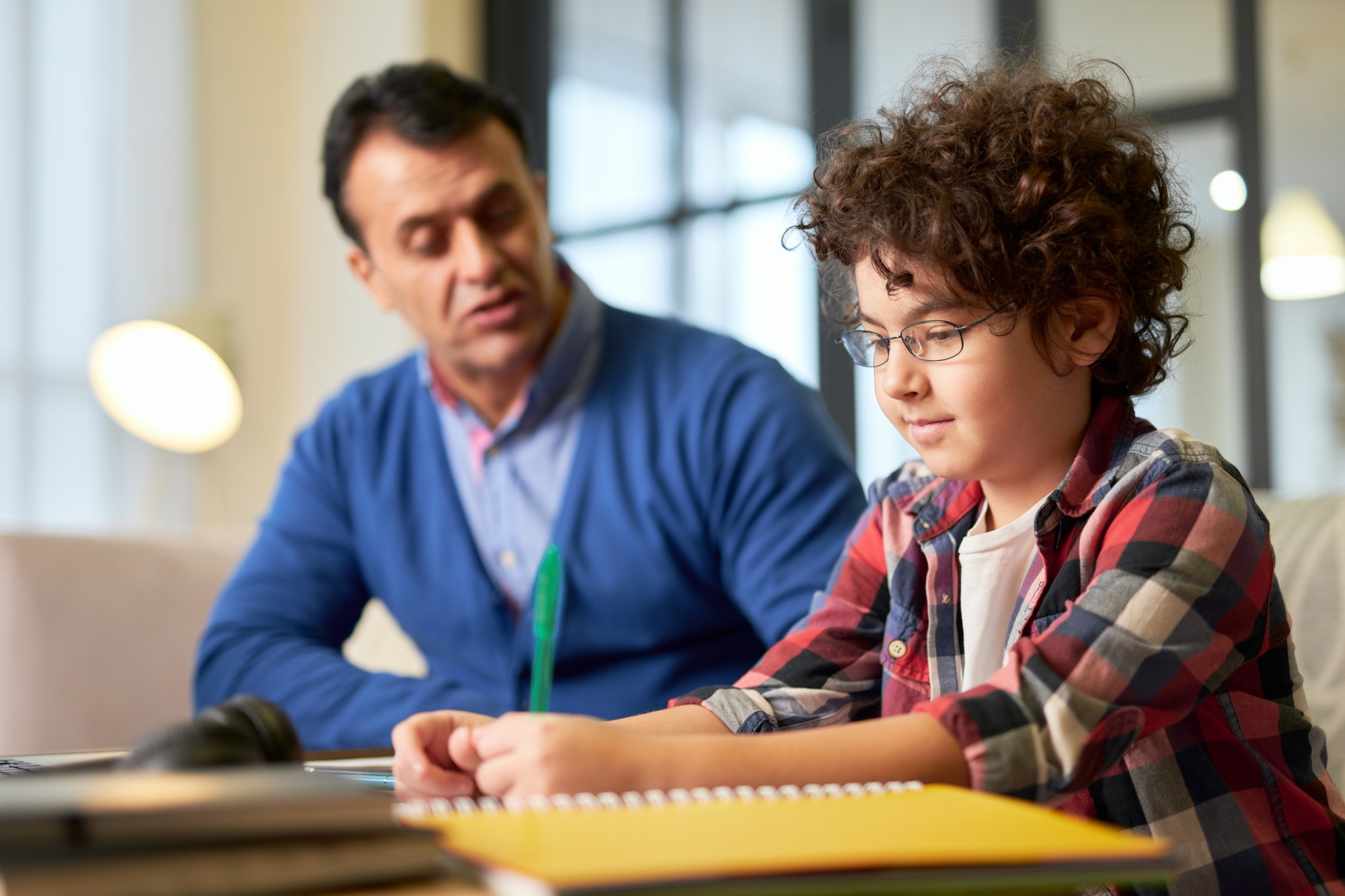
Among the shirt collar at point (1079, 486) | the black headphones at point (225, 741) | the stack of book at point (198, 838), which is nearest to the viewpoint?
the stack of book at point (198, 838)

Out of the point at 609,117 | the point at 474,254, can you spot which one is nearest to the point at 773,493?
the point at 474,254

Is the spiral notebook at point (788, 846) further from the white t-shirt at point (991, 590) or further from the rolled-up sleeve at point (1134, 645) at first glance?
the white t-shirt at point (991, 590)

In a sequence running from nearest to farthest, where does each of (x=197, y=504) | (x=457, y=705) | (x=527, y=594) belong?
(x=457, y=705), (x=527, y=594), (x=197, y=504)

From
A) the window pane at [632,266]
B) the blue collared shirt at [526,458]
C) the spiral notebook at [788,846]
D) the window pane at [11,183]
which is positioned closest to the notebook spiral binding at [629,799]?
the spiral notebook at [788,846]

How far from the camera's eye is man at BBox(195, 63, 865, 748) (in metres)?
1.46

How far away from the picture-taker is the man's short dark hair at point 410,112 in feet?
5.27

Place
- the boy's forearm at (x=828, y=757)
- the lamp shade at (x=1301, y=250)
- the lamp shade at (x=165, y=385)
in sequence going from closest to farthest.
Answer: the boy's forearm at (x=828, y=757) < the lamp shade at (x=1301, y=250) < the lamp shade at (x=165, y=385)

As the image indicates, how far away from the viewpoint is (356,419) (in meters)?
1.72

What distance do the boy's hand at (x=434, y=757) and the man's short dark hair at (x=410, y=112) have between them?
108 cm

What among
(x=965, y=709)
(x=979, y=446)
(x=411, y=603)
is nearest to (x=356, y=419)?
(x=411, y=603)

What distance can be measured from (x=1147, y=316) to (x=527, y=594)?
874 millimetres

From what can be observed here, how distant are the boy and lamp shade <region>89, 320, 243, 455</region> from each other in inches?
99.0

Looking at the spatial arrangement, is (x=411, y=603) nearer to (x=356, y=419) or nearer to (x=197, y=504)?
(x=356, y=419)

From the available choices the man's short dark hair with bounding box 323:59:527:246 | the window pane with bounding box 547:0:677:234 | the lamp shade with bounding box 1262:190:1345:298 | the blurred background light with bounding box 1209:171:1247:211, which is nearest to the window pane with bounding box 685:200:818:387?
the window pane with bounding box 547:0:677:234
